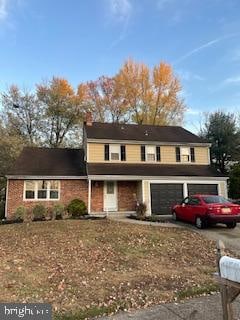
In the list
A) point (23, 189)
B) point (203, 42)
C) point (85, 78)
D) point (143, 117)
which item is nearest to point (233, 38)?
point (203, 42)

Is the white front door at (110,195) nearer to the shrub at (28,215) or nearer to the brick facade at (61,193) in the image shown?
the brick facade at (61,193)

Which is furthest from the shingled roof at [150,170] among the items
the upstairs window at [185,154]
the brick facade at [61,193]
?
the brick facade at [61,193]

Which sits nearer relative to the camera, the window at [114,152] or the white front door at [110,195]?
the white front door at [110,195]

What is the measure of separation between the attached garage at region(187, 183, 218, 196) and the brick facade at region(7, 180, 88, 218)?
736 cm

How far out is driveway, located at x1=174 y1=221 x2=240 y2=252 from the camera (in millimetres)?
12102

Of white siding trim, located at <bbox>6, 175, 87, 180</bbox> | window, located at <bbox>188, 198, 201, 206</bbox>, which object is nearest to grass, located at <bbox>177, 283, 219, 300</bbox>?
window, located at <bbox>188, 198, 201, 206</bbox>

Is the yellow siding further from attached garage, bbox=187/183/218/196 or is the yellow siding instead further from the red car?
the red car

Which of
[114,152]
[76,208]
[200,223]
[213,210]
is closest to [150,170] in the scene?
[114,152]

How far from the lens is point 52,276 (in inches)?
307

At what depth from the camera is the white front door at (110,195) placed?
23266 mm

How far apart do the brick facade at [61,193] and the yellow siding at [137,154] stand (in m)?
2.45

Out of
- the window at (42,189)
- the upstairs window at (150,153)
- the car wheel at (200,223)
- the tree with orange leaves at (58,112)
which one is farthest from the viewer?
the tree with orange leaves at (58,112)

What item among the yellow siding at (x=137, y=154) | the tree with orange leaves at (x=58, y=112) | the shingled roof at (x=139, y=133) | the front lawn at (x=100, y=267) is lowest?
the front lawn at (x=100, y=267)

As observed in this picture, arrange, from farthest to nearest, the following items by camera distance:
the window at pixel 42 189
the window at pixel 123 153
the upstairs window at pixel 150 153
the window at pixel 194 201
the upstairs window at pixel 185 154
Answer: the upstairs window at pixel 185 154 < the upstairs window at pixel 150 153 < the window at pixel 123 153 < the window at pixel 42 189 < the window at pixel 194 201
